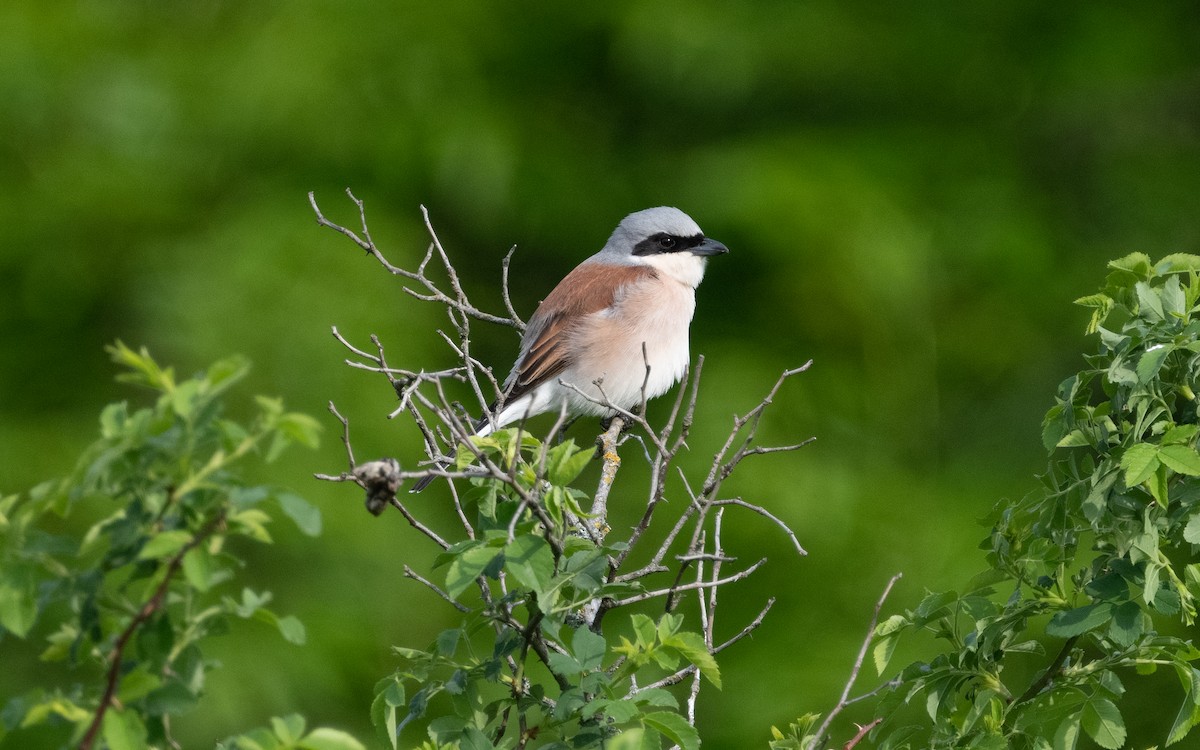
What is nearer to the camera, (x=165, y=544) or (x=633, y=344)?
(x=165, y=544)

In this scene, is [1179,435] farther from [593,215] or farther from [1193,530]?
[593,215]

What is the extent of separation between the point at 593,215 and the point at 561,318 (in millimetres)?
2265

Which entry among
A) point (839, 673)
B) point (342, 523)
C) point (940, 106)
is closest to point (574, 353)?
point (342, 523)

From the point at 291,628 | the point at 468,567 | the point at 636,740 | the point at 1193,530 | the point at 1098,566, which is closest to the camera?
the point at 291,628

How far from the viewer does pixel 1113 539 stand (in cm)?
180

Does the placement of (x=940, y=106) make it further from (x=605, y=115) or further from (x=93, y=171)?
(x=93, y=171)

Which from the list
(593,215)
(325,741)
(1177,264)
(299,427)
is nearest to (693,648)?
(325,741)

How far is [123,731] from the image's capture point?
1121 millimetres

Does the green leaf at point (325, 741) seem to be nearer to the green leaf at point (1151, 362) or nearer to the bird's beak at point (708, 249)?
the green leaf at point (1151, 362)

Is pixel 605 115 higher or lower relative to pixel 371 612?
higher

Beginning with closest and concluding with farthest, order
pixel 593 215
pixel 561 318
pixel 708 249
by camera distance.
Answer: pixel 561 318 < pixel 708 249 < pixel 593 215

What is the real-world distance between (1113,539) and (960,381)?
4.37 metres

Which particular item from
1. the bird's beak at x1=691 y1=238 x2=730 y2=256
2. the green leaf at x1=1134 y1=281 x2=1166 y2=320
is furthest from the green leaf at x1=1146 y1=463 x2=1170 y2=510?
the bird's beak at x1=691 y1=238 x2=730 y2=256

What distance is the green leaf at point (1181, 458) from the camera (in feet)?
5.37
